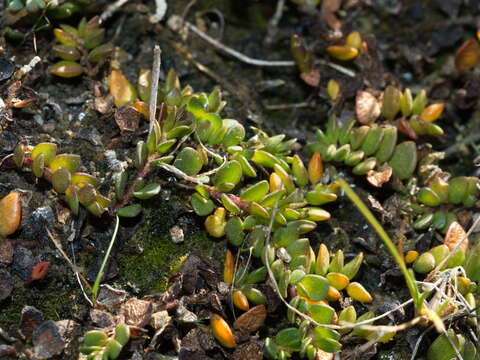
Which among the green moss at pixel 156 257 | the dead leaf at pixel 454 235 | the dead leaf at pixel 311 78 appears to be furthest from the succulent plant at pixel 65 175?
the dead leaf at pixel 454 235

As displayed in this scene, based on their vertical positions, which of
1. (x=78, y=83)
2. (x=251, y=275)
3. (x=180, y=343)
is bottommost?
(x=180, y=343)

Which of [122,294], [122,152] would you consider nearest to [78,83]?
[122,152]

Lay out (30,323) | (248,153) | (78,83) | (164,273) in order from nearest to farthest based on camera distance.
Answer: (30,323) < (164,273) < (248,153) < (78,83)

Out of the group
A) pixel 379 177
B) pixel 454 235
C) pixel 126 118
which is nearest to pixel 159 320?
pixel 126 118

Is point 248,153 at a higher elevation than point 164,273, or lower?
higher

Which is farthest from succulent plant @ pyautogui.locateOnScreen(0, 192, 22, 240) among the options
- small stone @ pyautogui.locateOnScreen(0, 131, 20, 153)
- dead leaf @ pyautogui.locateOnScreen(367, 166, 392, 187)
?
dead leaf @ pyautogui.locateOnScreen(367, 166, 392, 187)

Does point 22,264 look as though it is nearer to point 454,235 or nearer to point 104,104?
point 104,104

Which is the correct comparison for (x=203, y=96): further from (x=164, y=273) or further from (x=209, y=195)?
(x=164, y=273)
